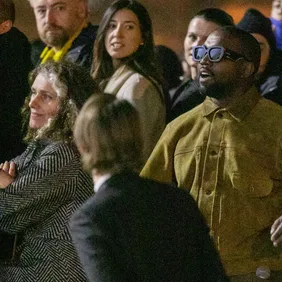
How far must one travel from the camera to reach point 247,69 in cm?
446

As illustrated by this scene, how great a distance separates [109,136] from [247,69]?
1.31 metres

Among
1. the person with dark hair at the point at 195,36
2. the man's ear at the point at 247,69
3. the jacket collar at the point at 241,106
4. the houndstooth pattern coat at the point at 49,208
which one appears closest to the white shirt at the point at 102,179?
the houndstooth pattern coat at the point at 49,208

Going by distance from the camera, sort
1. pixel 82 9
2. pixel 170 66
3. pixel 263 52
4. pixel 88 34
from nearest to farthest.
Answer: pixel 263 52 → pixel 88 34 → pixel 82 9 → pixel 170 66

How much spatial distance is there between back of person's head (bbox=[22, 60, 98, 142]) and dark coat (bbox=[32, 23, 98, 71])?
1.21 meters

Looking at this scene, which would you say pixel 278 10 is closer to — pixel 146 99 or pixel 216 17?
pixel 216 17

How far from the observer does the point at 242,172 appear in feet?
14.1

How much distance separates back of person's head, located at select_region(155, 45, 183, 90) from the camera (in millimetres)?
7031

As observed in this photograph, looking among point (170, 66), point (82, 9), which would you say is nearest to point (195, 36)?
point (82, 9)

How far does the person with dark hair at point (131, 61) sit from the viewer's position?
17.2ft

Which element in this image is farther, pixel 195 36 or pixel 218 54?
pixel 195 36

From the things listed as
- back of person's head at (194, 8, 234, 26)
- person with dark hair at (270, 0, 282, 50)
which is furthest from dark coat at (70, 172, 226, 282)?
person with dark hair at (270, 0, 282, 50)

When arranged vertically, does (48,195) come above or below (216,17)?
below

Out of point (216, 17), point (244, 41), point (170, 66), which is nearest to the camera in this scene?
point (244, 41)

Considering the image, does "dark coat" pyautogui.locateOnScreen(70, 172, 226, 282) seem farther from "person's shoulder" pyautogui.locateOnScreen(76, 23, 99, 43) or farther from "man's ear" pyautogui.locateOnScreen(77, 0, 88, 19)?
"man's ear" pyautogui.locateOnScreen(77, 0, 88, 19)
